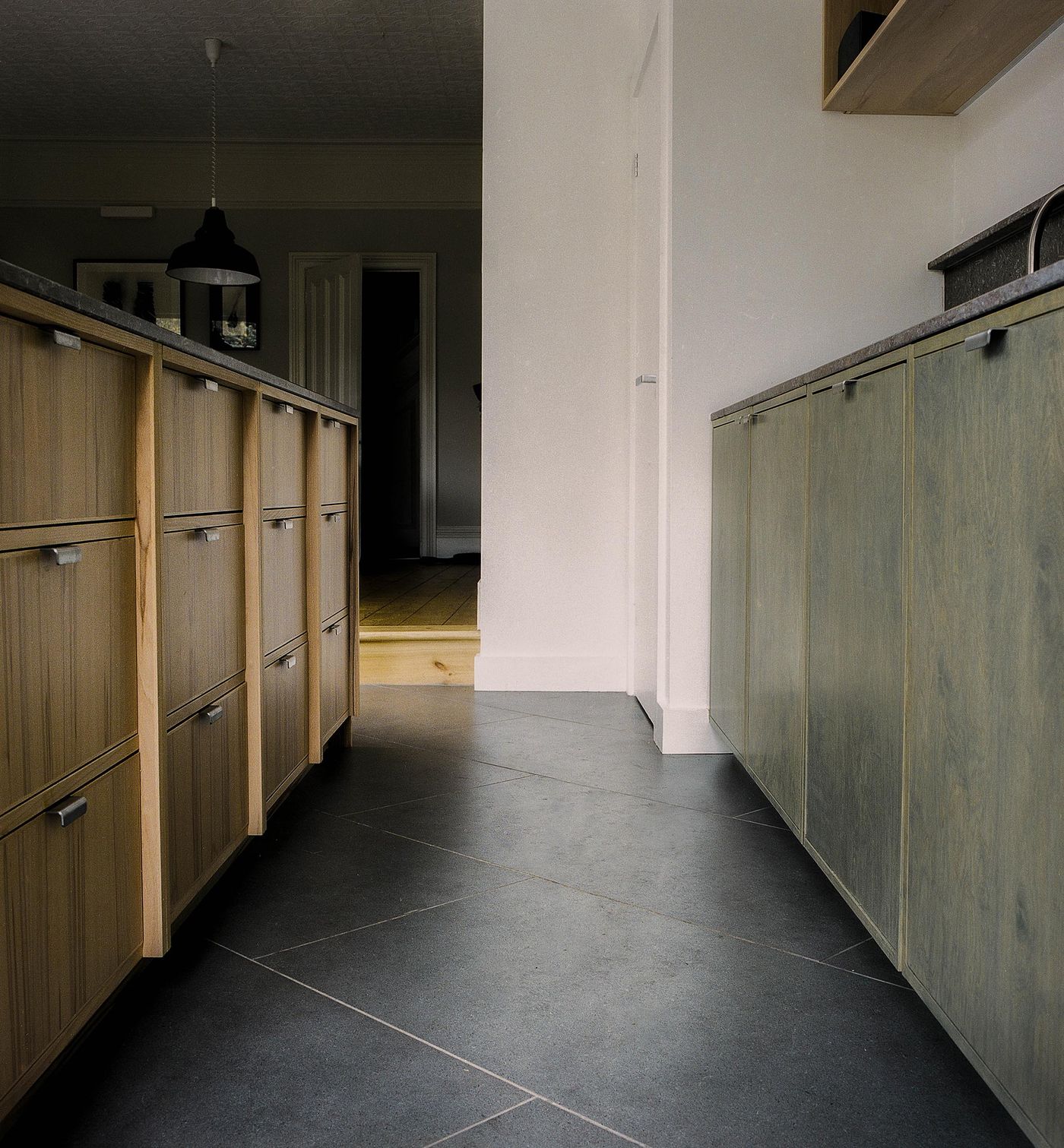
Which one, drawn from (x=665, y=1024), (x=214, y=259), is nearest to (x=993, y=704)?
(x=665, y=1024)

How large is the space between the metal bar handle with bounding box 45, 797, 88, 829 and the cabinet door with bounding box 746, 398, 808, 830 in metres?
1.11

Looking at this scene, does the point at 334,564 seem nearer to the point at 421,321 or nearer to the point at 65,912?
the point at 65,912

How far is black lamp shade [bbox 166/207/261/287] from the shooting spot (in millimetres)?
5066

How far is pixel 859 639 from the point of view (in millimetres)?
1411

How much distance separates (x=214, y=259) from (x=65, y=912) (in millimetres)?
4536

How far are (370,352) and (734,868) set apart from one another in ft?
25.0

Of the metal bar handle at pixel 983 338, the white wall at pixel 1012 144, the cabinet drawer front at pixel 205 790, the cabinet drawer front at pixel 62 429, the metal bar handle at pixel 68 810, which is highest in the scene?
the white wall at pixel 1012 144

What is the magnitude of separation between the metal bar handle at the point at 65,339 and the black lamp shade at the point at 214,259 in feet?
14.1

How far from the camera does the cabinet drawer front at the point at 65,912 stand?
38.3 inches

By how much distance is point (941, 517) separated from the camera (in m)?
1.11

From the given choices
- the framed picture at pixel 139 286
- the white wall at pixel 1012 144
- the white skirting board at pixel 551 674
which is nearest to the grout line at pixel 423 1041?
the white wall at pixel 1012 144

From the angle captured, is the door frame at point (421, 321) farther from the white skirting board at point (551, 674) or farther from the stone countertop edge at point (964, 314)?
the stone countertop edge at point (964, 314)

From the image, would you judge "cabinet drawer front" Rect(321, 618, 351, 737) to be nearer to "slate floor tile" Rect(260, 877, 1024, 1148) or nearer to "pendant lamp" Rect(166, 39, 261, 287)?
"slate floor tile" Rect(260, 877, 1024, 1148)

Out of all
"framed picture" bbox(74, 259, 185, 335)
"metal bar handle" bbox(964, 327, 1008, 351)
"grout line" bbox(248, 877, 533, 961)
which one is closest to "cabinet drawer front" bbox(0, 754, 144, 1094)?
"grout line" bbox(248, 877, 533, 961)
